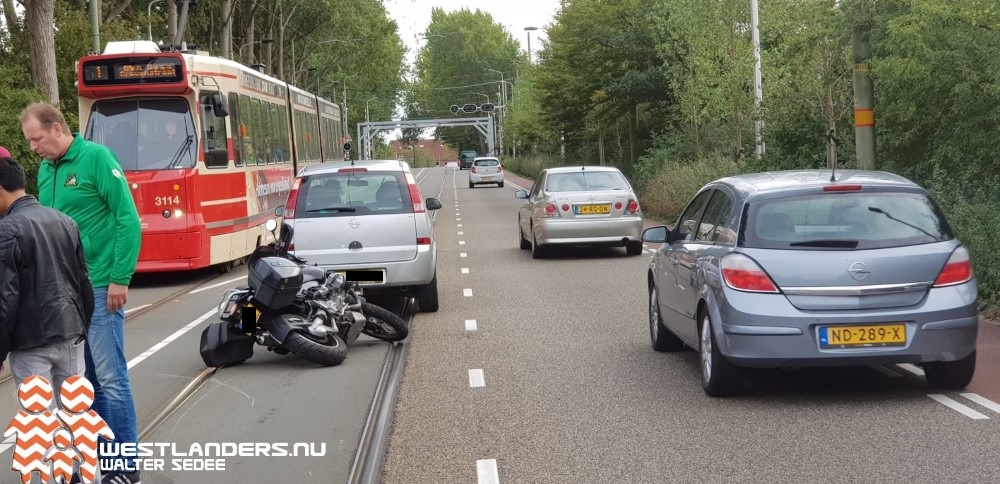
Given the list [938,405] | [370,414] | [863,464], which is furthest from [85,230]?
[938,405]

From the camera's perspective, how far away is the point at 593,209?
19609 millimetres

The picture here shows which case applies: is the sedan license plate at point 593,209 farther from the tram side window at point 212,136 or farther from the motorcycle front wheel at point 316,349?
the motorcycle front wheel at point 316,349

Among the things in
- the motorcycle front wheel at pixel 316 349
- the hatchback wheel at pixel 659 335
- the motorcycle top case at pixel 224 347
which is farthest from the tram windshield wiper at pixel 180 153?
the hatchback wheel at pixel 659 335

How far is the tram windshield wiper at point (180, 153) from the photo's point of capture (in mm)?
17594

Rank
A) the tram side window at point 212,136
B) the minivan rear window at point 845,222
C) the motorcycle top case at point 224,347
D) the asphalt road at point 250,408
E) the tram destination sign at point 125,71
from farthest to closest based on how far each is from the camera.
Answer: the tram side window at point 212,136 → the tram destination sign at point 125,71 → the motorcycle top case at point 224,347 → the minivan rear window at point 845,222 → the asphalt road at point 250,408

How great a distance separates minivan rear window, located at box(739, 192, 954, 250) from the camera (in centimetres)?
798

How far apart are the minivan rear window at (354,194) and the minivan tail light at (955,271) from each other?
239 inches

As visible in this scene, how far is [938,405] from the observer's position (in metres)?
7.76

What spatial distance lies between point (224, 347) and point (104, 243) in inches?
160

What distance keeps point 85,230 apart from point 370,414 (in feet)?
8.07

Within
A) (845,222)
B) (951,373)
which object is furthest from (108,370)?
(951,373)

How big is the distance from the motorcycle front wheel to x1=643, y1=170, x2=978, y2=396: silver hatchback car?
3.00 metres

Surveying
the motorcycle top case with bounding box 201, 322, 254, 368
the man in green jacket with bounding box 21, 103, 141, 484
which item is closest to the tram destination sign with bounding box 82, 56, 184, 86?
the motorcycle top case with bounding box 201, 322, 254, 368

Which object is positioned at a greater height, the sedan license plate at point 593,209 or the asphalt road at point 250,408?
the sedan license plate at point 593,209
